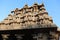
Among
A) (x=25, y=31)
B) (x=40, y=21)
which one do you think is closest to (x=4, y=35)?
(x=25, y=31)

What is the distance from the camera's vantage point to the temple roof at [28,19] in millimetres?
17859

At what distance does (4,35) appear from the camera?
1827cm

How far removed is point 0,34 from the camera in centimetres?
1836

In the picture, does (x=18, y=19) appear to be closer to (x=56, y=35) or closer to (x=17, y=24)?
(x=17, y=24)

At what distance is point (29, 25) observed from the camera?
59.0 feet

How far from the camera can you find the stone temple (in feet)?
57.2

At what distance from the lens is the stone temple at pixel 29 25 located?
17.4 metres

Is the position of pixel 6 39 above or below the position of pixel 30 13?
below

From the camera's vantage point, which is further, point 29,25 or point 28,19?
point 28,19

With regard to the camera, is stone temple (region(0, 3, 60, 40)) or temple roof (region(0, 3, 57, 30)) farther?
temple roof (region(0, 3, 57, 30))

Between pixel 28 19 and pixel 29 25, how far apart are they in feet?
2.02

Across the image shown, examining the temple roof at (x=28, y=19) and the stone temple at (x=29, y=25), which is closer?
the stone temple at (x=29, y=25)

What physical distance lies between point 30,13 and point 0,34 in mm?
2738

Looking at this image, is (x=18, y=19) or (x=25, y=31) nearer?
(x=25, y=31)
